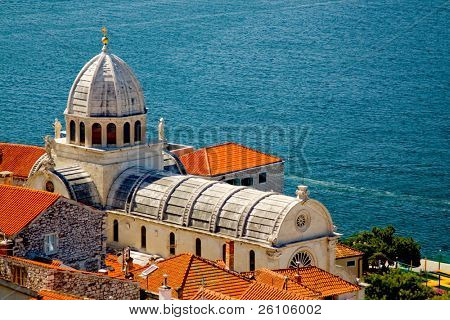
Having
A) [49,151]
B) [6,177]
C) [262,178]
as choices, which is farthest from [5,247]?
[262,178]

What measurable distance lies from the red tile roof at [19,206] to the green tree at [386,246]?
23154mm

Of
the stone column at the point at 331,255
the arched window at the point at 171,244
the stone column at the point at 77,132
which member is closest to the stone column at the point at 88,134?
the stone column at the point at 77,132

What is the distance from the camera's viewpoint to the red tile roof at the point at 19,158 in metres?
71.8

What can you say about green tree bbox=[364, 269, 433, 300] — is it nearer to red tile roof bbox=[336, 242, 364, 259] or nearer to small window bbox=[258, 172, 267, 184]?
red tile roof bbox=[336, 242, 364, 259]

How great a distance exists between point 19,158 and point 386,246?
734 inches

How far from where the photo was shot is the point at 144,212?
201 feet

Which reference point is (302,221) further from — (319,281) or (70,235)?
(70,235)

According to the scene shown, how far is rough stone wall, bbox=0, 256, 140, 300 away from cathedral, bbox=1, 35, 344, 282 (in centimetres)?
1265

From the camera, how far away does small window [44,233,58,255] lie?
5000cm

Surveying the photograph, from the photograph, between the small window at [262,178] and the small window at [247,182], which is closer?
the small window at [247,182]

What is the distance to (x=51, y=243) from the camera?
5022 cm

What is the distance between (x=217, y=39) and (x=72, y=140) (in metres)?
101

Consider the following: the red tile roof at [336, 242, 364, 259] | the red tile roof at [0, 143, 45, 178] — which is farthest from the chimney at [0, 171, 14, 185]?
Result: the red tile roof at [336, 242, 364, 259]

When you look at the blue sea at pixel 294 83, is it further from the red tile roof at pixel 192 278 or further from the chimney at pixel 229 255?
the red tile roof at pixel 192 278
